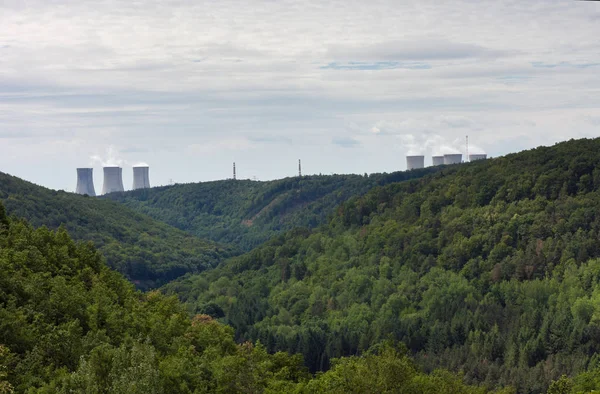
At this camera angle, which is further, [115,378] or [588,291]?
[588,291]

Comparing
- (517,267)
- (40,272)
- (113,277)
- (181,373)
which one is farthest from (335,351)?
(181,373)

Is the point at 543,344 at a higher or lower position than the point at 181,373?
lower

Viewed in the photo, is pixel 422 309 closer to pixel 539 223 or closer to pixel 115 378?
pixel 539 223

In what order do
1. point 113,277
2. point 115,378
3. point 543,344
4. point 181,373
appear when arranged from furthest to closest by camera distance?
point 543,344 < point 113,277 < point 181,373 < point 115,378

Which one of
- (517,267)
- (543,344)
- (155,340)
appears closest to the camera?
(155,340)

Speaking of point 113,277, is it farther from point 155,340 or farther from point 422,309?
point 422,309

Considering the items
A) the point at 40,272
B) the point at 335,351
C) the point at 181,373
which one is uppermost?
the point at 40,272

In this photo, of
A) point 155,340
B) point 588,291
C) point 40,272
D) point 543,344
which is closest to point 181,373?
point 155,340
